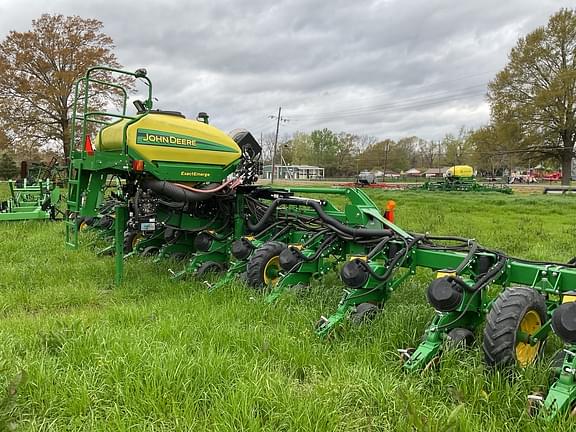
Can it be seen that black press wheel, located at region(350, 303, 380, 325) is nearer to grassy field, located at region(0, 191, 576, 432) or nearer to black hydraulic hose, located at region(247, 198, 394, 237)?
grassy field, located at region(0, 191, 576, 432)

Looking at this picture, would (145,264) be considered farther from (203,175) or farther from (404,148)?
(404,148)

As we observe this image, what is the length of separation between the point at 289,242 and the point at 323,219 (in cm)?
100

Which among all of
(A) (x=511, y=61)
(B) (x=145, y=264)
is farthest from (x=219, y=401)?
(A) (x=511, y=61)

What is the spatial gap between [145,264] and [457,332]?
4.80 meters

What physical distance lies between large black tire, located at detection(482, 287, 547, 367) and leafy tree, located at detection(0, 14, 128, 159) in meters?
29.6

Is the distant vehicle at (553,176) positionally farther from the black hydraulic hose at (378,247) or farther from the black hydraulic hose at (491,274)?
the black hydraulic hose at (491,274)

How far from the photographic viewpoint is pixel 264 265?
5.40m

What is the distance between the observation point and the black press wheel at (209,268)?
629cm

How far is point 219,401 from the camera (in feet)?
9.23

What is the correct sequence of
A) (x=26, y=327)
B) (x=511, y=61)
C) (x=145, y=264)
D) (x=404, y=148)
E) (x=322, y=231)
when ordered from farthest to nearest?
(x=404, y=148)
(x=511, y=61)
(x=145, y=264)
(x=322, y=231)
(x=26, y=327)

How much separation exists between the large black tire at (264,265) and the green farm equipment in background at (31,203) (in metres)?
7.31

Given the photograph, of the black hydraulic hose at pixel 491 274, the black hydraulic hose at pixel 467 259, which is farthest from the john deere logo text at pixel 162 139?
the black hydraulic hose at pixel 491 274

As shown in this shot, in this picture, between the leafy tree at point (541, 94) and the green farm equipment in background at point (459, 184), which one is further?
the leafy tree at point (541, 94)

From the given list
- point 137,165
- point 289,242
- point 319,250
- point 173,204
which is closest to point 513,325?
point 319,250
